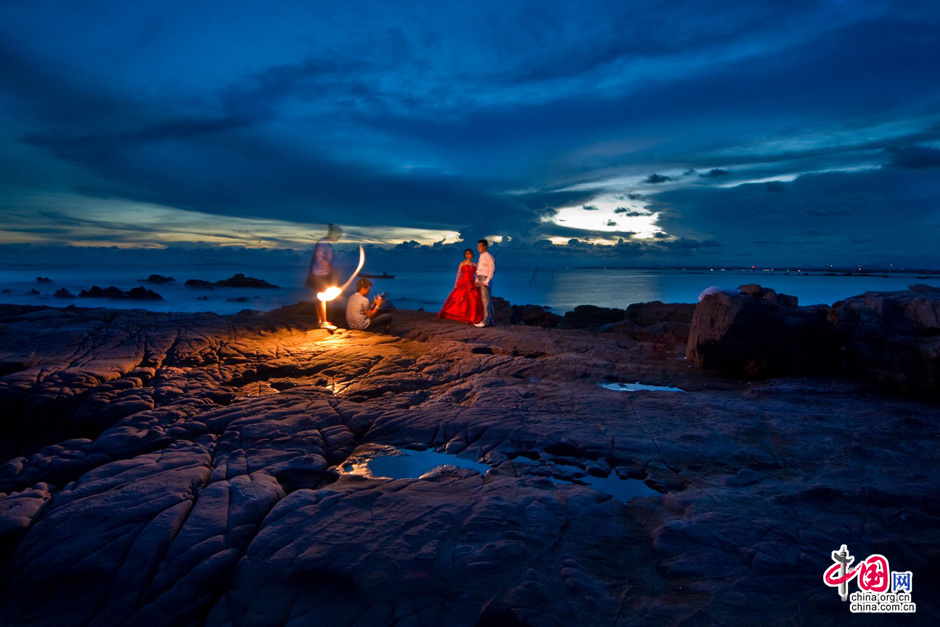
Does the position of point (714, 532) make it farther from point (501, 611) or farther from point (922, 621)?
point (501, 611)

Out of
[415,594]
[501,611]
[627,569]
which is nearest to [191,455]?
[415,594]

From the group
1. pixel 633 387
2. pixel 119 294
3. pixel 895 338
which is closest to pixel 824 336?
pixel 895 338

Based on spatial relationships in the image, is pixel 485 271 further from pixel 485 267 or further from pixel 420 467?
pixel 420 467

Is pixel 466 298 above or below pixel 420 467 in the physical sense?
above

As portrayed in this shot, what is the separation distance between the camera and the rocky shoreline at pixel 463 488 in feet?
8.37

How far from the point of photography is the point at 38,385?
5660mm

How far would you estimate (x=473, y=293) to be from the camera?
12.1 meters

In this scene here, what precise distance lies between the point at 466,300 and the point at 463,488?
8.74 metres

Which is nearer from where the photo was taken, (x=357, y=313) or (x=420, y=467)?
(x=420, y=467)

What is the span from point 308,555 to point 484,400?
10.9ft

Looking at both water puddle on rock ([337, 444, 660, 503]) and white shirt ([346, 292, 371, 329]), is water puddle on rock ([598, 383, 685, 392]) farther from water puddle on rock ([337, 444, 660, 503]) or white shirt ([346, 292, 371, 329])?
white shirt ([346, 292, 371, 329])

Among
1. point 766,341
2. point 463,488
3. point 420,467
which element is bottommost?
point 420,467

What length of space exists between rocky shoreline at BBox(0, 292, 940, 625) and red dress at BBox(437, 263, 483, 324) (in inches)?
186

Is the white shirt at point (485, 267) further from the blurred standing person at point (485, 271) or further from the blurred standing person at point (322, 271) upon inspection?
the blurred standing person at point (322, 271)
